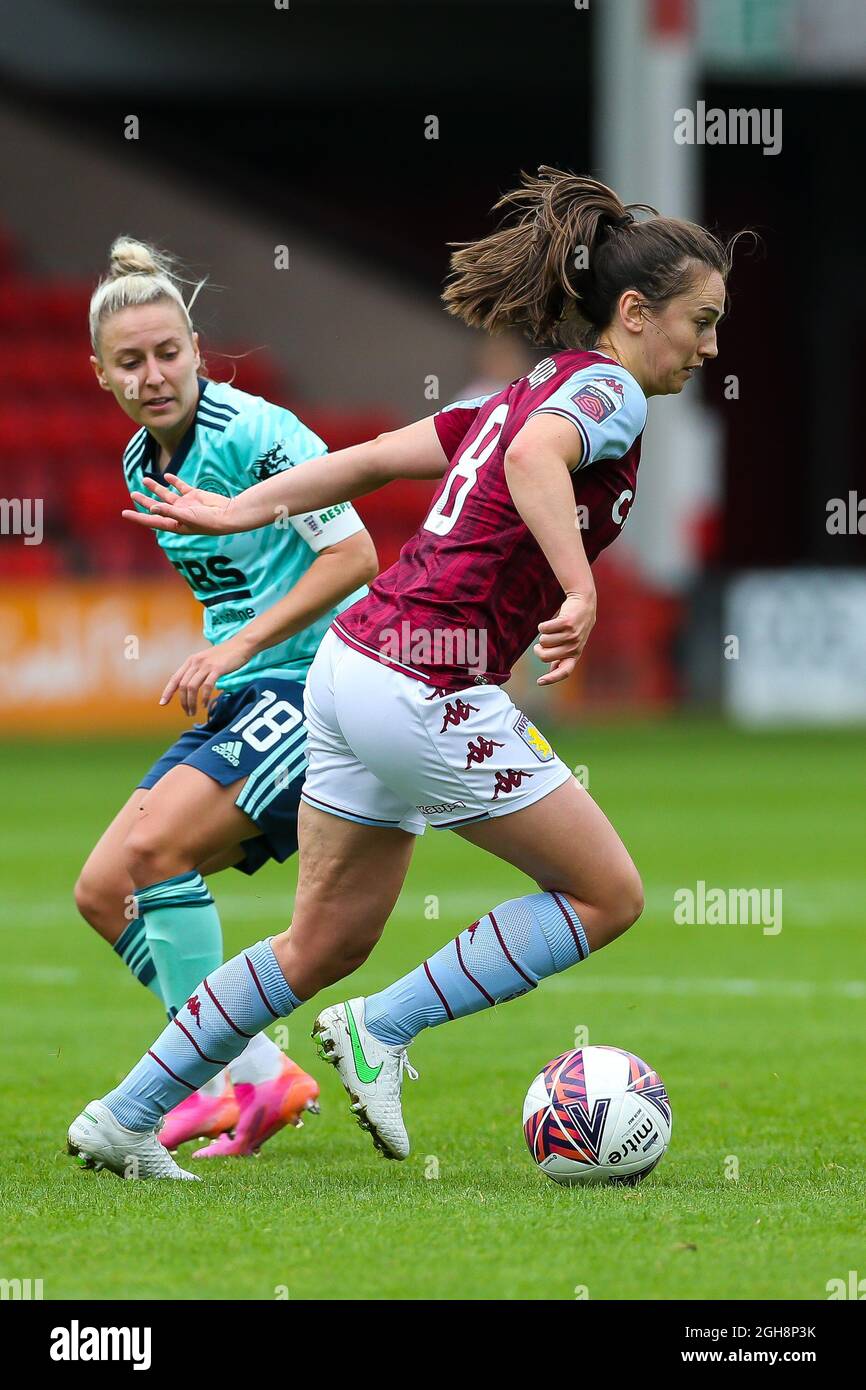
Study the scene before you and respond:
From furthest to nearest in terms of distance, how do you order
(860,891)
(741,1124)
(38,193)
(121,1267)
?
1. (38,193)
2. (860,891)
3. (741,1124)
4. (121,1267)

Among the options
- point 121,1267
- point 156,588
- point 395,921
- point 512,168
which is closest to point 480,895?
point 395,921

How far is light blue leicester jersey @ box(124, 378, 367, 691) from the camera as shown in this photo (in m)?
4.89

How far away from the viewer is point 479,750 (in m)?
3.99

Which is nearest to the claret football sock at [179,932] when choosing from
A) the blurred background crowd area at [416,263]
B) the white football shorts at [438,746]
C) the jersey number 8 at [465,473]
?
the white football shorts at [438,746]

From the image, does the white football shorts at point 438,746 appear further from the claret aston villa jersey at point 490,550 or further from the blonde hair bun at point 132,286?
the blonde hair bun at point 132,286

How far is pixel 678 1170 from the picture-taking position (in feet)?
14.7

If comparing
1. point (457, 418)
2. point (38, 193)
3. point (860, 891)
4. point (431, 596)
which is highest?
point (38, 193)

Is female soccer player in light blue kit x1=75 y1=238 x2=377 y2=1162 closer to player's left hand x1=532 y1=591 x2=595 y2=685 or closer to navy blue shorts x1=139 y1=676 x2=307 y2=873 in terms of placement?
navy blue shorts x1=139 y1=676 x2=307 y2=873

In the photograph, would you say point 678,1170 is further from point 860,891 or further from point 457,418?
point 860,891

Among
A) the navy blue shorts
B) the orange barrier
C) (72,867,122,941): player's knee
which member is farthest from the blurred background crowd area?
(72,867,122,941): player's knee

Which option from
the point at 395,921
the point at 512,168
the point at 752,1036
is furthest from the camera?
the point at 512,168

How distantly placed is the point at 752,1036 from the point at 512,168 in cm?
2343

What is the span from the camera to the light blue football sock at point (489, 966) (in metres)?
4.16

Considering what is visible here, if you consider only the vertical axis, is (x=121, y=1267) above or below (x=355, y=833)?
below
